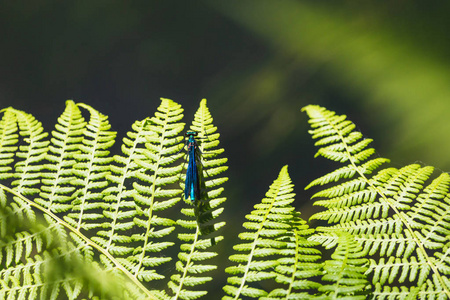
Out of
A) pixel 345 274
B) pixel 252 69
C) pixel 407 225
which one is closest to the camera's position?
pixel 345 274

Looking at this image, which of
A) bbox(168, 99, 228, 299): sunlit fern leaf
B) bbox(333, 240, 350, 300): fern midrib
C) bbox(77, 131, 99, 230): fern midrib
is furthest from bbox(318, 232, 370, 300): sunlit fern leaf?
bbox(77, 131, 99, 230): fern midrib

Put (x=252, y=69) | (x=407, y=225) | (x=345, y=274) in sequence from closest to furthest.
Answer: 1. (x=345, y=274)
2. (x=407, y=225)
3. (x=252, y=69)

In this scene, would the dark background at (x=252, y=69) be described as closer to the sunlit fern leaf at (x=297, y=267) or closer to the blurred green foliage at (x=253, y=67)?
the blurred green foliage at (x=253, y=67)

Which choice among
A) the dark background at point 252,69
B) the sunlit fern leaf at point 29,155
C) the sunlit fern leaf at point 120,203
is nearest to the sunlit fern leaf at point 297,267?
the sunlit fern leaf at point 120,203

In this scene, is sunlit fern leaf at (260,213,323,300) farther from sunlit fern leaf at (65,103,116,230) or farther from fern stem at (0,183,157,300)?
sunlit fern leaf at (65,103,116,230)

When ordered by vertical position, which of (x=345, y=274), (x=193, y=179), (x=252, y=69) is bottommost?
(x=345, y=274)

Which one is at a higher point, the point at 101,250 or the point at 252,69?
the point at 252,69

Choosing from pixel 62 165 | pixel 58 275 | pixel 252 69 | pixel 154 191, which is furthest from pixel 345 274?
pixel 252 69

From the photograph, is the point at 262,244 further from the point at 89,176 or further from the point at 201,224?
the point at 89,176
